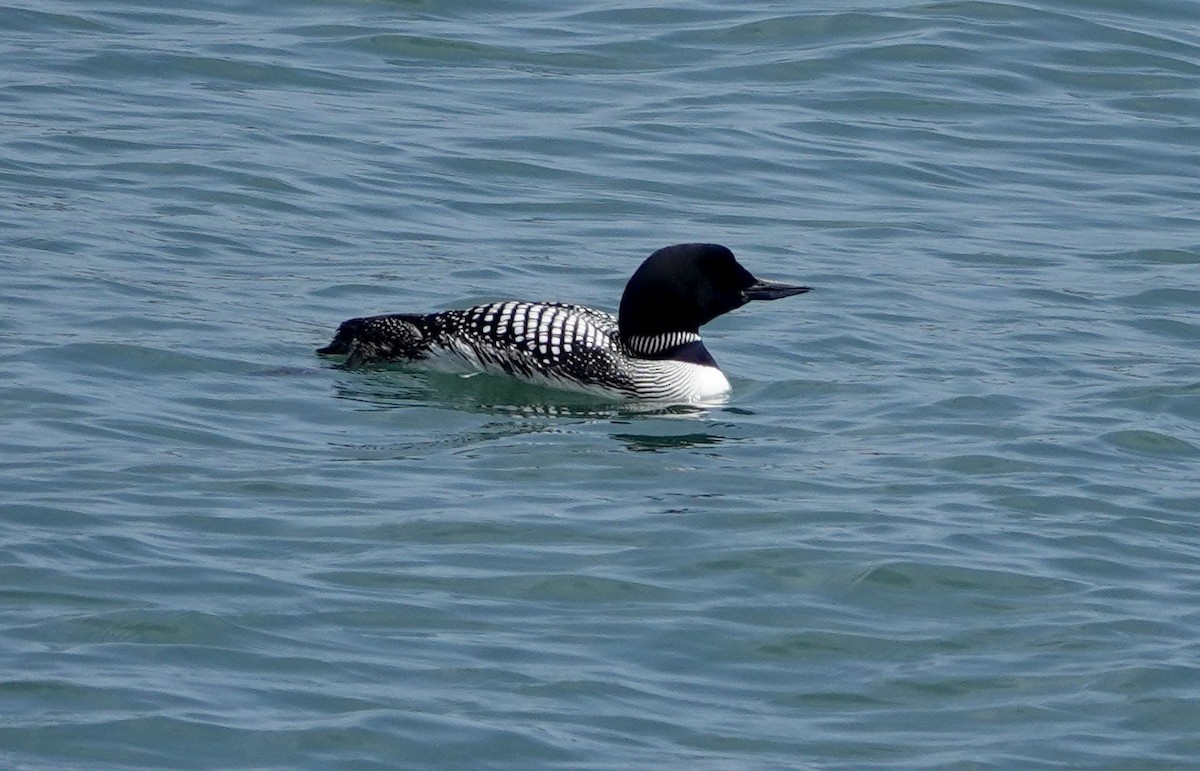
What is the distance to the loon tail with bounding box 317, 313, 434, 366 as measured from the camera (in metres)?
8.67

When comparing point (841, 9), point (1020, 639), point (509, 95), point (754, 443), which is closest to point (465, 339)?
point (754, 443)

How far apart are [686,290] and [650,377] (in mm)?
367

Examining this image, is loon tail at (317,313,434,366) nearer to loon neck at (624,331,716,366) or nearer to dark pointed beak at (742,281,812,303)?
loon neck at (624,331,716,366)

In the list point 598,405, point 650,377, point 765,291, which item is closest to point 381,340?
point 598,405

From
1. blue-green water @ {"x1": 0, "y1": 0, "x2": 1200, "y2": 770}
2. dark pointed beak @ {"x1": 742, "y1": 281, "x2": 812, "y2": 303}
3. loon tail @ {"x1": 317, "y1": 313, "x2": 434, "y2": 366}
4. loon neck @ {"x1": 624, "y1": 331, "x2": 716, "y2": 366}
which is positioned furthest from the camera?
dark pointed beak @ {"x1": 742, "y1": 281, "x2": 812, "y2": 303}

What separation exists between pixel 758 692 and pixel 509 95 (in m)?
7.96

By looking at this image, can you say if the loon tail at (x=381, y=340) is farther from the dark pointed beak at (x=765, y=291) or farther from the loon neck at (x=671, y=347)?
the dark pointed beak at (x=765, y=291)

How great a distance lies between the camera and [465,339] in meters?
8.73

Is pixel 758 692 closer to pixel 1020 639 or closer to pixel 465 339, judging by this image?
pixel 1020 639

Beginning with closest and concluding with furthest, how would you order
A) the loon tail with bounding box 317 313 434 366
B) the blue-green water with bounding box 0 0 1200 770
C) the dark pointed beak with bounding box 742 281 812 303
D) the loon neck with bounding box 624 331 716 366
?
the blue-green water with bounding box 0 0 1200 770
the loon tail with bounding box 317 313 434 366
the loon neck with bounding box 624 331 716 366
the dark pointed beak with bounding box 742 281 812 303

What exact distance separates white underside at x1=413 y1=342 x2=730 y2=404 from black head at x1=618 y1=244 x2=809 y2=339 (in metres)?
0.17

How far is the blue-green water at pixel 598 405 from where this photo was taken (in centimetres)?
555

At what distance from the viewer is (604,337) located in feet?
29.2

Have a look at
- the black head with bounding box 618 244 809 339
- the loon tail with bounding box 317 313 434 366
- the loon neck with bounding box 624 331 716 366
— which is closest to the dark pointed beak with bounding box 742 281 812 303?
the black head with bounding box 618 244 809 339
